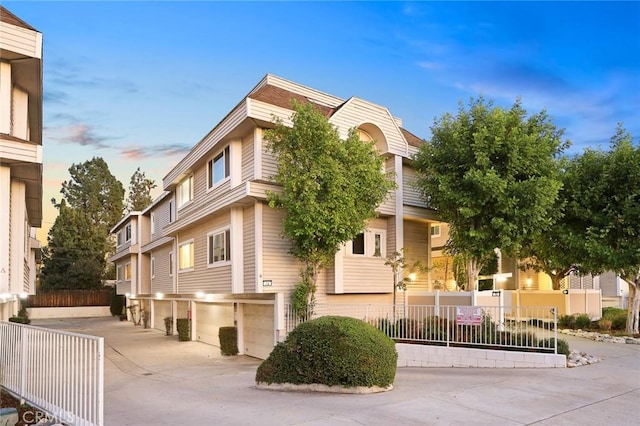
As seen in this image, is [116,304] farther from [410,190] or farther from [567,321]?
[567,321]

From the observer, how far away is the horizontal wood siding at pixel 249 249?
14.8 m

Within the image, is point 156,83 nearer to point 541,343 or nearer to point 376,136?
point 376,136

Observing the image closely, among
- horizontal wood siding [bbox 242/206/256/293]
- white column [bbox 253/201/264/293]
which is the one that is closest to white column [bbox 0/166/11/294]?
white column [bbox 253/201/264/293]

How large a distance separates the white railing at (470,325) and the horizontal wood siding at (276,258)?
82 cm

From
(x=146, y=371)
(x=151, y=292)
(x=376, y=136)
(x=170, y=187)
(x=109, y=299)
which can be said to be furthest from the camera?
(x=109, y=299)

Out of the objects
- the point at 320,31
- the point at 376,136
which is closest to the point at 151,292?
the point at 376,136

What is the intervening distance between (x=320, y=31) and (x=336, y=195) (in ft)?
15.9

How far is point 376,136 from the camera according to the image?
57.4 ft

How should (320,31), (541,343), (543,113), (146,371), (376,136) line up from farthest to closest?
(376,136) → (543,113) → (320,31) → (146,371) → (541,343)

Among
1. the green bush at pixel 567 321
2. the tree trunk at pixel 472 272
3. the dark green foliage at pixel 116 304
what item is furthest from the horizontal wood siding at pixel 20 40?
the dark green foliage at pixel 116 304

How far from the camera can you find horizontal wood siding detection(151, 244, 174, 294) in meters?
23.8

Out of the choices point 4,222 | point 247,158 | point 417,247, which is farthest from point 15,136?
point 417,247

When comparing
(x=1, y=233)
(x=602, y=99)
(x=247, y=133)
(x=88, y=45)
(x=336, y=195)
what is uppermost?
(x=88, y=45)

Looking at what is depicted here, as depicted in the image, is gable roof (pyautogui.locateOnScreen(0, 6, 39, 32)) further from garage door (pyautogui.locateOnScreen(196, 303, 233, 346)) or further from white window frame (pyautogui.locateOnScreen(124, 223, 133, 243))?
white window frame (pyautogui.locateOnScreen(124, 223, 133, 243))
